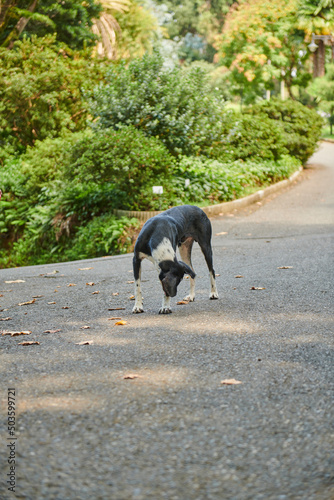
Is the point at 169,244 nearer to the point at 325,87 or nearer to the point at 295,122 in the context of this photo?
the point at 295,122

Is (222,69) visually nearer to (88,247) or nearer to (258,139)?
(258,139)

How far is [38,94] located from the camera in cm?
1823

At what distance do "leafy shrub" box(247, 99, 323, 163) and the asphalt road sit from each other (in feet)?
49.8

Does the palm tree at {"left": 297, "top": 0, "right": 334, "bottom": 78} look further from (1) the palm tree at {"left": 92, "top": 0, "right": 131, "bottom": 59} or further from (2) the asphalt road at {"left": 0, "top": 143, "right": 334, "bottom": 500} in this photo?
(2) the asphalt road at {"left": 0, "top": 143, "right": 334, "bottom": 500}

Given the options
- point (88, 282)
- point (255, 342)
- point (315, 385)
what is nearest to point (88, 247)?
point (88, 282)

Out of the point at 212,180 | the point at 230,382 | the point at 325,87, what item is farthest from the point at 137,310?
the point at 325,87

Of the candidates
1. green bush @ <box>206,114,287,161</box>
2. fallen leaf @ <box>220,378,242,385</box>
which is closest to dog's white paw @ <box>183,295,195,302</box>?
fallen leaf @ <box>220,378,242,385</box>

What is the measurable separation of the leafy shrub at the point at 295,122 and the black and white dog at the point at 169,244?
52.7 feet

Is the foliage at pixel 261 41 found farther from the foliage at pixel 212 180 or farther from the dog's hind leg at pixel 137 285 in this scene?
the dog's hind leg at pixel 137 285

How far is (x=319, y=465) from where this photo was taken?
2.76m

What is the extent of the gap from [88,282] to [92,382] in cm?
420

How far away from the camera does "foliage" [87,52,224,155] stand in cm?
1419

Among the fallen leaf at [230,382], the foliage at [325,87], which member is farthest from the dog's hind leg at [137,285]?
the foliage at [325,87]

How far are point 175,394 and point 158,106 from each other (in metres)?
11.1
